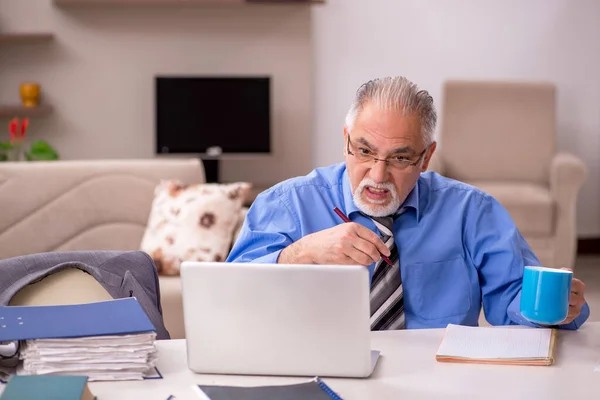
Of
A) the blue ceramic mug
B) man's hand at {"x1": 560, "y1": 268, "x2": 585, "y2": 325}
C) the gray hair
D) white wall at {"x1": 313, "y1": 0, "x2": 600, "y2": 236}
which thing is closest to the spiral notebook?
the blue ceramic mug

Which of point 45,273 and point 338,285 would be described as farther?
point 45,273

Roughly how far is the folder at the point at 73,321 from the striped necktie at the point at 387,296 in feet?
1.74

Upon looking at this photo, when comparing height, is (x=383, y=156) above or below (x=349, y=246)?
above

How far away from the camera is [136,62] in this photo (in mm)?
5152

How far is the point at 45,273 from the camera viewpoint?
1.60 metres

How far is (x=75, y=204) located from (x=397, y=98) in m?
1.73

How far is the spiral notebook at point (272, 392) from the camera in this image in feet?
3.98

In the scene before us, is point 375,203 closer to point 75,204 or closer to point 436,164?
point 75,204

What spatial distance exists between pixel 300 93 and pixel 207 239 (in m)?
2.38

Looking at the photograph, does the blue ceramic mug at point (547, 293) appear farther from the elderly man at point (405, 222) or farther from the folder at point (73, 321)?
the folder at point (73, 321)

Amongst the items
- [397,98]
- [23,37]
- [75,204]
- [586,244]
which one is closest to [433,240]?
[397,98]

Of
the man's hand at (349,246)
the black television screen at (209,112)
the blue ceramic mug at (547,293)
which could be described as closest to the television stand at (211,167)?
the black television screen at (209,112)

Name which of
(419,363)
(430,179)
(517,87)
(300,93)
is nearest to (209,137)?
(300,93)

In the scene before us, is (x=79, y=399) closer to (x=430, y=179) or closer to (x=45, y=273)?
(x=45, y=273)
